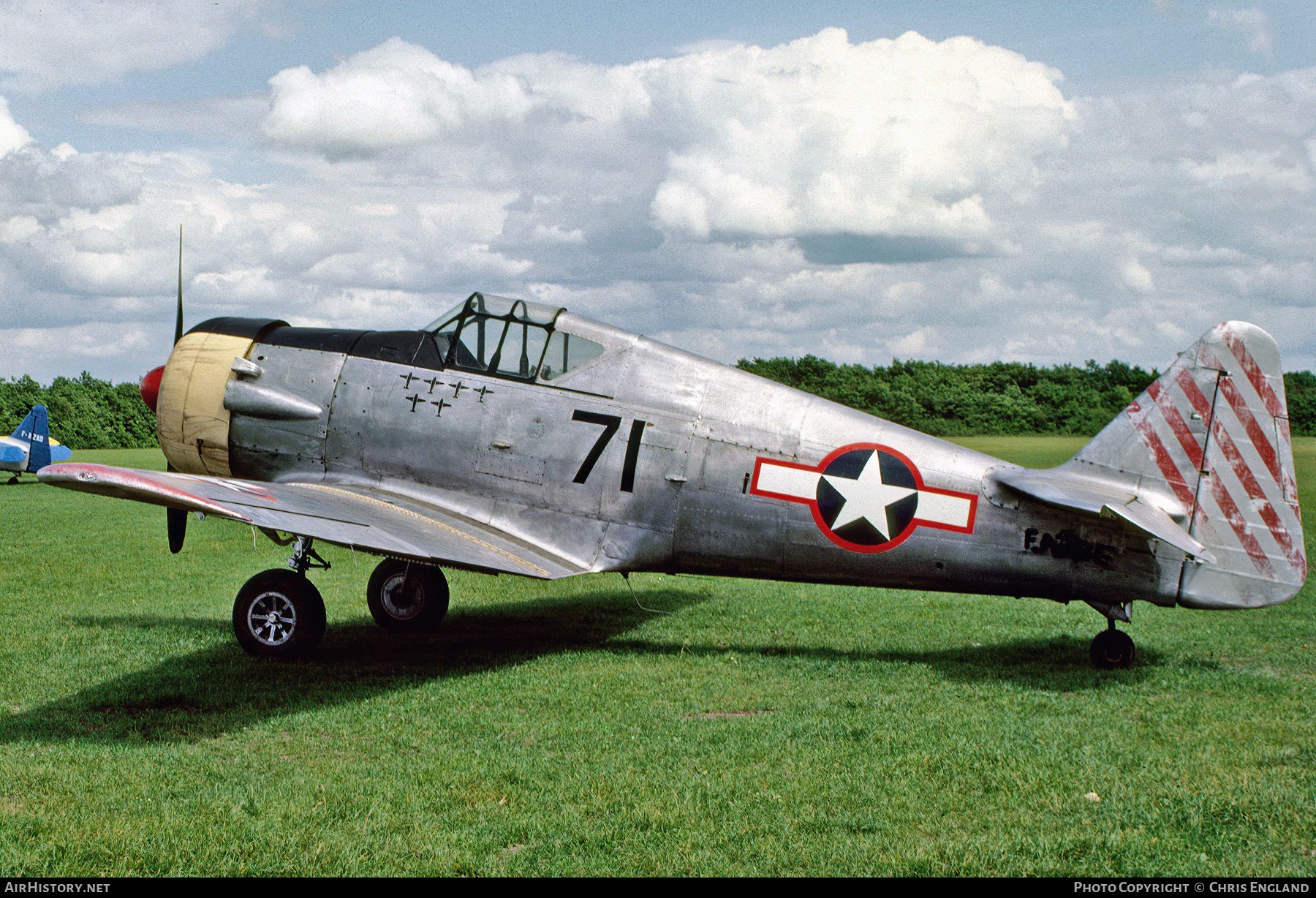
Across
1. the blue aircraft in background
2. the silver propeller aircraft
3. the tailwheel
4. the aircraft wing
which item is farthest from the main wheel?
the blue aircraft in background

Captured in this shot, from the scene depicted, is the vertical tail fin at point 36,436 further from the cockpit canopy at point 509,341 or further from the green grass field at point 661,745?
the cockpit canopy at point 509,341

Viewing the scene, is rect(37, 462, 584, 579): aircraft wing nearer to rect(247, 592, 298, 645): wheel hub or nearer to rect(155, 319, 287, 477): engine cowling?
rect(247, 592, 298, 645): wheel hub

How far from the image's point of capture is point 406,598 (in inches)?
371

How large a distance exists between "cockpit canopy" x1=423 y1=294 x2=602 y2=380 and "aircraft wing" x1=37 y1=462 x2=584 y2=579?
51.3 inches

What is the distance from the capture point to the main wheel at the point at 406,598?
30.8 ft

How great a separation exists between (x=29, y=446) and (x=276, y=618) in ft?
90.8

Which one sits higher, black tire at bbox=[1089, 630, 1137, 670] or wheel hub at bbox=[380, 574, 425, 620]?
black tire at bbox=[1089, 630, 1137, 670]

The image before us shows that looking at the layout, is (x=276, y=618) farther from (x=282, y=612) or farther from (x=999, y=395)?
(x=999, y=395)

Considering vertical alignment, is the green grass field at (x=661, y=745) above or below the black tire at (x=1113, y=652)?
below

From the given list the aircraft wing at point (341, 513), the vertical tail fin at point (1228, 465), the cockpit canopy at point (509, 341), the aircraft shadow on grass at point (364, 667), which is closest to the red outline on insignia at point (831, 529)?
the aircraft shadow on grass at point (364, 667)

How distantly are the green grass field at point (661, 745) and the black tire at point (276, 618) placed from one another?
216mm

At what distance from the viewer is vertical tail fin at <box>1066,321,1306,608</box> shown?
712 centimetres
